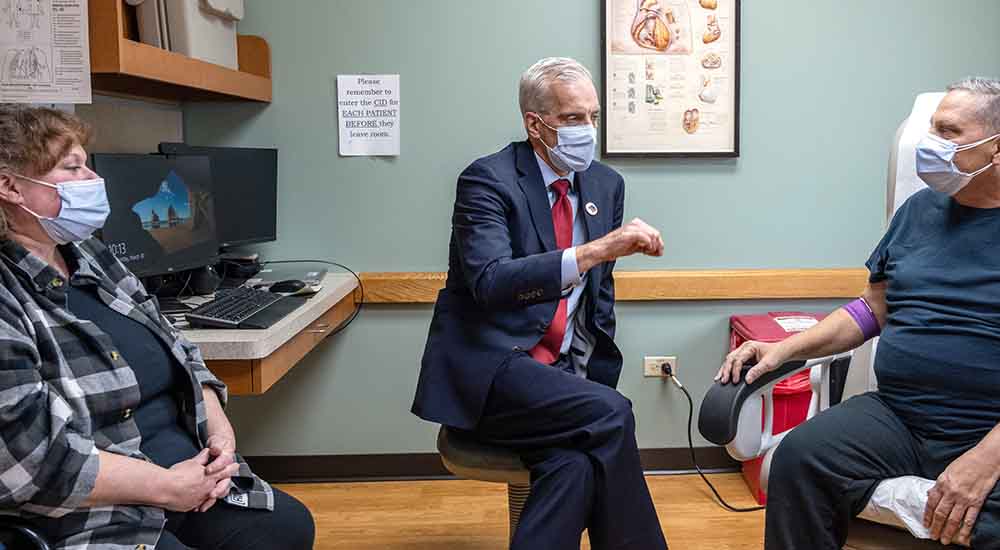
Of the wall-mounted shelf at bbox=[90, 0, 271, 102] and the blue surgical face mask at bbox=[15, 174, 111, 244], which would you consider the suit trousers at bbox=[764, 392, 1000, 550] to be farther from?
the wall-mounted shelf at bbox=[90, 0, 271, 102]

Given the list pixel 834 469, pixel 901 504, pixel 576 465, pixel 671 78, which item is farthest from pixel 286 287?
pixel 901 504

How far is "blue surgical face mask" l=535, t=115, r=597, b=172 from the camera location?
6.59 ft

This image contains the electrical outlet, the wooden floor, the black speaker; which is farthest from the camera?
the electrical outlet

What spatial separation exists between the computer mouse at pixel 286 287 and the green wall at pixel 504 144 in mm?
456

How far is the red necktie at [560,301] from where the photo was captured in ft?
6.66

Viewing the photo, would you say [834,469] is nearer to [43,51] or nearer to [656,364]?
[656,364]

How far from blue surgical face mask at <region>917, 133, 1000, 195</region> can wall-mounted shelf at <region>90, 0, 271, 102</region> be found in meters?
1.64

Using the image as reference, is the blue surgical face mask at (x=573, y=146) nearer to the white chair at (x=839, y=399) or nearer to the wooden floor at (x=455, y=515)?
the white chair at (x=839, y=399)

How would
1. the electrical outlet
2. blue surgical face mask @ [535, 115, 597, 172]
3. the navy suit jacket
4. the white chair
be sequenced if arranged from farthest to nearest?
the electrical outlet < blue surgical face mask @ [535, 115, 597, 172] < the navy suit jacket < the white chair

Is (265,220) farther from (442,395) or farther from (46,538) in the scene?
(46,538)

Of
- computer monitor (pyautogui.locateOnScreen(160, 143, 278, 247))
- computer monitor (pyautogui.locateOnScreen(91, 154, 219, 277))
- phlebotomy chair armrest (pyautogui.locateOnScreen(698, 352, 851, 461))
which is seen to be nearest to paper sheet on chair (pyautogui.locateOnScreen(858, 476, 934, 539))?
phlebotomy chair armrest (pyautogui.locateOnScreen(698, 352, 851, 461))

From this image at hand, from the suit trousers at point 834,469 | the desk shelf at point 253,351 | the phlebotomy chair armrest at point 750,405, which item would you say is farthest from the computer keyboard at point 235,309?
the suit trousers at point 834,469

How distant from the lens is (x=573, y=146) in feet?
6.61

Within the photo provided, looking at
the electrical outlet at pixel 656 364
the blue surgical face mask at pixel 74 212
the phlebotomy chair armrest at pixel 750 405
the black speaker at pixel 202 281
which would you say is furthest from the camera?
the electrical outlet at pixel 656 364
